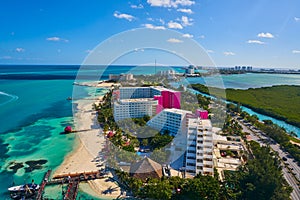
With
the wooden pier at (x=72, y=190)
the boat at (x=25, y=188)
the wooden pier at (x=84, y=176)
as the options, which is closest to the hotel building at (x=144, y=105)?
the wooden pier at (x=84, y=176)

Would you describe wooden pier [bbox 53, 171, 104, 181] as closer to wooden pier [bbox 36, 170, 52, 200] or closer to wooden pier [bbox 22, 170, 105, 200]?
wooden pier [bbox 22, 170, 105, 200]

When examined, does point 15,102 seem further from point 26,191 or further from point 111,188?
point 111,188

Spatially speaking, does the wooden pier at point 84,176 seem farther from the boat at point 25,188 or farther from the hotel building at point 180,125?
the hotel building at point 180,125

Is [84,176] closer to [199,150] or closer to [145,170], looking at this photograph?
[145,170]

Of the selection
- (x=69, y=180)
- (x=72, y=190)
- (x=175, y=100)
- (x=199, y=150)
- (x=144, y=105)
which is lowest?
(x=72, y=190)

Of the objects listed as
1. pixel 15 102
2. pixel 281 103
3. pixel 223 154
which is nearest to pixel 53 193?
pixel 223 154

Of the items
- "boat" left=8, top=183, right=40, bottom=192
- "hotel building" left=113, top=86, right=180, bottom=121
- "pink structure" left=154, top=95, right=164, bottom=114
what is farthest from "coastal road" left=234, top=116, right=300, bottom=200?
"boat" left=8, top=183, right=40, bottom=192

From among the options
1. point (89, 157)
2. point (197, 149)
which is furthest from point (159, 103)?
point (197, 149)
